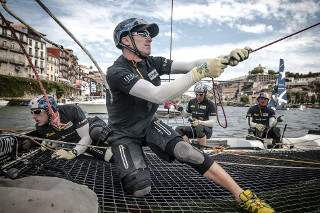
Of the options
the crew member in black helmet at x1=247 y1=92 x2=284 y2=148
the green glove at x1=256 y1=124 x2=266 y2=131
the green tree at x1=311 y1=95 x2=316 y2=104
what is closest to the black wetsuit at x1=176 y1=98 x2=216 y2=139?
the green glove at x1=256 y1=124 x2=266 y2=131

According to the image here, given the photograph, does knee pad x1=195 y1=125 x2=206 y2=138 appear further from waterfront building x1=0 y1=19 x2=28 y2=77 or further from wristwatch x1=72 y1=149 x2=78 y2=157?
waterfront building x1=0 y1=19 x2=28 y2=77

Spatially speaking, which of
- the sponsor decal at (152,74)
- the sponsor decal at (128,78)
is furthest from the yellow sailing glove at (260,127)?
the sponsor decal at (128,78)

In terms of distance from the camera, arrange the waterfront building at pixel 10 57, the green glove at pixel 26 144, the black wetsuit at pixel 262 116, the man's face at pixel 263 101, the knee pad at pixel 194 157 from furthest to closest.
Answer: the waterfront building at pixel 10 57
the man's face at pixel 263 101
the black wetsuit at pixel 262 116
the green glove at pixel 26 144
the knee pad at pixel 194 157

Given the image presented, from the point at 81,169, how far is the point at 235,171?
90.6 inches

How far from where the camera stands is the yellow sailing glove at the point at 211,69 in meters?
1.70

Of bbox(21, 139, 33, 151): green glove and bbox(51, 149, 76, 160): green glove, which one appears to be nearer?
Result: bbox(51, 149, 76, 160): green glove

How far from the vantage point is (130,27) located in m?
2.24

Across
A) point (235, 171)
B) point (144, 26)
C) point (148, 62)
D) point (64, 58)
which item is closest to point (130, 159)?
point (148, 62)

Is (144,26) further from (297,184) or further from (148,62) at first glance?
(297,184)

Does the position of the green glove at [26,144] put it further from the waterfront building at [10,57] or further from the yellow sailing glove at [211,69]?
the waterfront building at [10,57]

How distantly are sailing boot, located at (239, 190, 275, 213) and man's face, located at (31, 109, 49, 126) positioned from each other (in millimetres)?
3109

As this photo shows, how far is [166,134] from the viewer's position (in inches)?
86.5

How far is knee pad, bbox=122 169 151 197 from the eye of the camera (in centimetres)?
202

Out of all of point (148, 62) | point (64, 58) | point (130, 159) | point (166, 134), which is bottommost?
point (130, 159)
